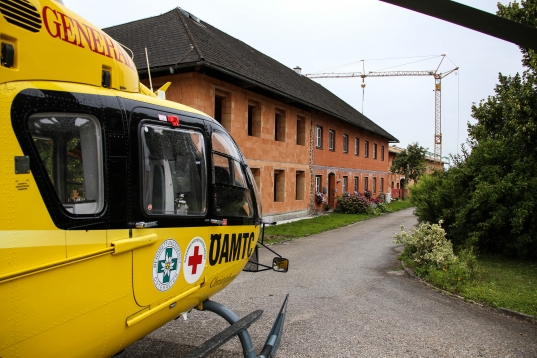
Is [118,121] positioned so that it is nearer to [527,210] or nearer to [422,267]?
[422,267]

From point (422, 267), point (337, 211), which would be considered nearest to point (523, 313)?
point (422, 267)

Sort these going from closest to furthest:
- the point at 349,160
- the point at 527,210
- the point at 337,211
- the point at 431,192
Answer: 1. the point at 527,210
2. the point at 431,192
3. the point at 337,211
4. the point at 349,160

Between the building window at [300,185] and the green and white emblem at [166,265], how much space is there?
1901cm

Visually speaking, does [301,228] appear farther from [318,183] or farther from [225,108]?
[318,183]

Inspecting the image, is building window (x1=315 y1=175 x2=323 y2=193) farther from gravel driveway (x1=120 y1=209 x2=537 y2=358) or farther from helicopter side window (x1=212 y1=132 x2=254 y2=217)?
helicopter side window (x1=212 y1=132 x2=254 y2=217)

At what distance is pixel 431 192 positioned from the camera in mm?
13117

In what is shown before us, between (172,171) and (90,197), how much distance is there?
784 mm

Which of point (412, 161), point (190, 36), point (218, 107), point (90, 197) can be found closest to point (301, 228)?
point (218, 107)

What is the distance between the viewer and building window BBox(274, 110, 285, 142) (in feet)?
65.5

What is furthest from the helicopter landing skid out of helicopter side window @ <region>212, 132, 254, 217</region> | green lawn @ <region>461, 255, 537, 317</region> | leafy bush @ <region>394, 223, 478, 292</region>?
leafy bush @ <region>394, 223, 478, 292</region>

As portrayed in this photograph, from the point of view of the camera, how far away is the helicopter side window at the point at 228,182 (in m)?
3.76

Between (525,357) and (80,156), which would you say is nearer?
(80,156)

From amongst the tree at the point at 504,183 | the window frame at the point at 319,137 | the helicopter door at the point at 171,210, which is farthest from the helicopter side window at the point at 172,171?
the window frame at the point at 319,137

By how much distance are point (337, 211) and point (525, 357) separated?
21.0 m
